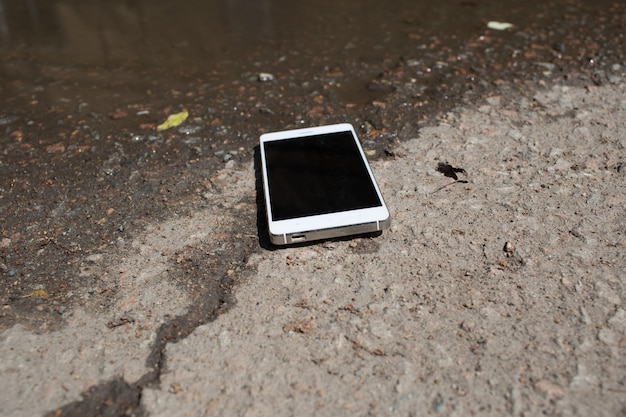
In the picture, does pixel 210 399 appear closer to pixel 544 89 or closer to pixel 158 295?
pixel 158 295

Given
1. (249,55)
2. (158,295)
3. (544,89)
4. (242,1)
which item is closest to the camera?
(158,295)

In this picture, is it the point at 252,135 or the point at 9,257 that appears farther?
the point at 252,135

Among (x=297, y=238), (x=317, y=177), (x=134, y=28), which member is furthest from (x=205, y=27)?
(x=297, y=238)

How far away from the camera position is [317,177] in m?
2.73

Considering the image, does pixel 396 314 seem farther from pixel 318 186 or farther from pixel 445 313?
pixel 318 186

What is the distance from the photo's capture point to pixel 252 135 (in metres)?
3.38

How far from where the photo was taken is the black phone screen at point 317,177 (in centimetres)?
254

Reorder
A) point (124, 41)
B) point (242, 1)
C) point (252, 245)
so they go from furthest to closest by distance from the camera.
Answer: point (242, 1) < point (124, 41) < point (252, 245)

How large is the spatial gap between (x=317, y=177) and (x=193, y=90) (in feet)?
5.15

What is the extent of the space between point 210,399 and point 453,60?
118 inches

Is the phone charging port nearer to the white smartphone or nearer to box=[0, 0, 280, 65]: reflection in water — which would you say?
the white smartphone

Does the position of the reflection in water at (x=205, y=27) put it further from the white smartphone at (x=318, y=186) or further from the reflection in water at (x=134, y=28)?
the white smartphone at (x=318, y=186)

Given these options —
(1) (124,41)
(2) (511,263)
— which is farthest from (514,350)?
(1) (124,41)

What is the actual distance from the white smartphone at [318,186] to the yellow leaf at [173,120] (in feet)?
2.33
